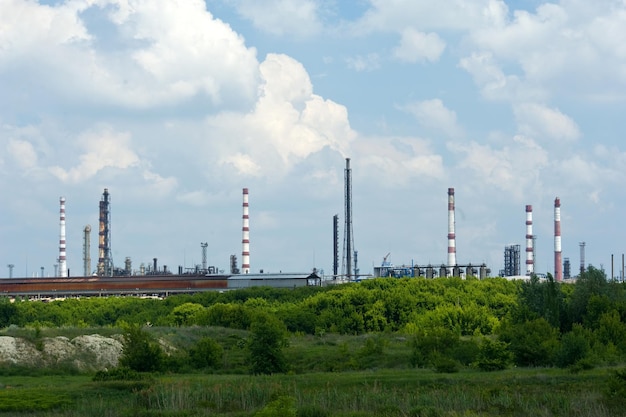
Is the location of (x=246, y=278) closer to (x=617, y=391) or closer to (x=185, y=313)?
(x=185, y=313)

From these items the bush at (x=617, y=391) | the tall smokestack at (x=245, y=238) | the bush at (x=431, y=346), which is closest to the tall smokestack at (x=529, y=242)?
the tall smokestack at (x=245, y=238)

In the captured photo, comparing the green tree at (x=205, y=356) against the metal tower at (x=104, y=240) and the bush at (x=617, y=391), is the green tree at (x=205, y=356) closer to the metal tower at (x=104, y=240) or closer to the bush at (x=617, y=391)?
the bush at (x=617, y=391)

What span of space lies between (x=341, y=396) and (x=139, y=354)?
17.1 m

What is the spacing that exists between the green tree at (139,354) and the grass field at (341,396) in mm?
6050

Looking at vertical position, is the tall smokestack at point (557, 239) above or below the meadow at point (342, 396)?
above

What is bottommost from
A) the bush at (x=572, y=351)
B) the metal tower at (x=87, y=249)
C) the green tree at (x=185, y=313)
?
the green tree at (x=185, y=313)

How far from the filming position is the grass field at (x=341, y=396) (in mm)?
31703

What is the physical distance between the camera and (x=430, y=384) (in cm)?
4025

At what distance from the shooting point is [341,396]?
115 ft

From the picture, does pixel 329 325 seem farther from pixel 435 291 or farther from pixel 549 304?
pixel 549 304

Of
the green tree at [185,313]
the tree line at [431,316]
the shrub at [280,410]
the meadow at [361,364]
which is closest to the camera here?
the shrub at [280,410]

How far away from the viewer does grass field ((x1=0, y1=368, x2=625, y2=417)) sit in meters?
31.7

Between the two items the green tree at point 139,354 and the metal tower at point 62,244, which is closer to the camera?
the green tree at point 139,354

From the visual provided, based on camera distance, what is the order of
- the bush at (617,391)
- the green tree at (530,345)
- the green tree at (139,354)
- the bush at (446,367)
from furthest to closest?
the green tree at (530,345), the green tree at (139,354), the bush at (446,367), the bush at (617,391)
